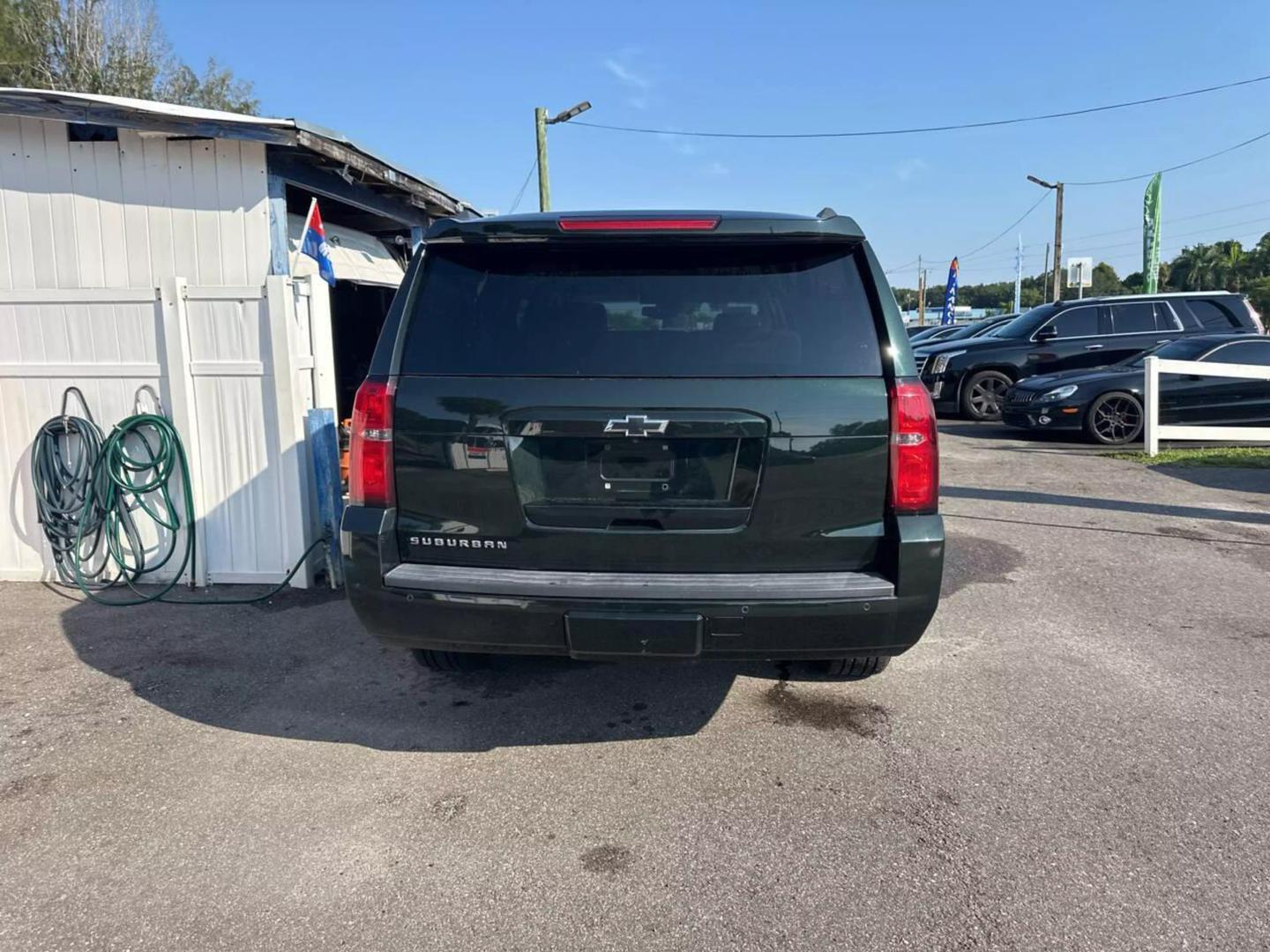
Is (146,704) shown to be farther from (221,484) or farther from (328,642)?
(221,484)

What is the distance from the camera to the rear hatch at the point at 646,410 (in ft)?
9.52

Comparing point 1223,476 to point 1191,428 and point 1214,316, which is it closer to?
point 1191,428

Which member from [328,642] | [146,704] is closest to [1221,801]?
[328,642]

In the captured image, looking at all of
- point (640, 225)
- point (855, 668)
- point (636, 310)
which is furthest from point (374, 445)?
point (855, 668)

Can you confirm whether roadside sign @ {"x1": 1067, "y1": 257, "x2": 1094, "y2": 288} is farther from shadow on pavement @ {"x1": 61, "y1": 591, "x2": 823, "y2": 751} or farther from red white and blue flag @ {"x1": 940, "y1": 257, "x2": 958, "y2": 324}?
shadow on pavement @ {"x1": 61, "y1": 591, "x2": 823, "y2": 751}

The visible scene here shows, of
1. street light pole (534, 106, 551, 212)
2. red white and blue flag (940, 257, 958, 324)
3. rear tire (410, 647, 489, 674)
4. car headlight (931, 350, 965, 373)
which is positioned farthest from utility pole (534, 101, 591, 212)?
red white and blue flag (940, 257, 958, 324)

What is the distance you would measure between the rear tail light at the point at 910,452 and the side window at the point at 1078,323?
1196cm

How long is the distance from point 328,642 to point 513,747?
1.66 m

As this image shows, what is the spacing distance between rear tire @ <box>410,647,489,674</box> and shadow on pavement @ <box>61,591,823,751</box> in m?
0.14

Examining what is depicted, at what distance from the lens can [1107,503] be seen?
782 centimetres

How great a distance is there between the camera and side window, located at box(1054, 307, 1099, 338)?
13.2 m

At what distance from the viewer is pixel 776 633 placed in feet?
9.48

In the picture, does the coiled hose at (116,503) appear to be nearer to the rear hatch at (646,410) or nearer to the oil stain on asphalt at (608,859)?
the rear hatch at (646,410)

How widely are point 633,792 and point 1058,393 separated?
10.1 meters
